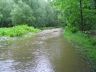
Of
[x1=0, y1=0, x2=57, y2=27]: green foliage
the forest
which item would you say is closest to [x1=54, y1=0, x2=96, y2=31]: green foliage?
the forest

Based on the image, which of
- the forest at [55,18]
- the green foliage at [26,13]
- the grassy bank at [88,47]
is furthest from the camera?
the green foliage at [26,13]

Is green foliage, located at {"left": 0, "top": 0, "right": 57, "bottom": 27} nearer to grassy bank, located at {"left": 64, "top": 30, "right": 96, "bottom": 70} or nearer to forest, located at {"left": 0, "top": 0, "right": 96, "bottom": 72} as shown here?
forest, located at {"left": 0, "top": 0, "right": 96, "bottom": 72}

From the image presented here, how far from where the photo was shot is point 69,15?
40.8 m

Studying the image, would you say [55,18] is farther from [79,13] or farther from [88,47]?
[88,47]

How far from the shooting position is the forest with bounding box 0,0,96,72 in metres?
28.7

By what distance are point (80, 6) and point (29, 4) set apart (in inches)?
1841

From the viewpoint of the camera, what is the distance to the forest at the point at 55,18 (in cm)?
2866

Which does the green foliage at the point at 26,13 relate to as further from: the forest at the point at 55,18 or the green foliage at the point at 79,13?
the green foliage at the point at 79,13

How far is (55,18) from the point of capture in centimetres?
9938

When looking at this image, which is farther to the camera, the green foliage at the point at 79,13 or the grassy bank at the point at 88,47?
the green foliage at the point at 79,13

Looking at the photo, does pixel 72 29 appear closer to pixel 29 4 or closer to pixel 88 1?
pixel 88 1

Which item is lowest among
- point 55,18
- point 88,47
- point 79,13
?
point 55,18

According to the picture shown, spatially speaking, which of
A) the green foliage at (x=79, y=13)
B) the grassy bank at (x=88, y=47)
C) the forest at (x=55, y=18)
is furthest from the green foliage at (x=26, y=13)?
the grassy bank at (x=88, y=47)

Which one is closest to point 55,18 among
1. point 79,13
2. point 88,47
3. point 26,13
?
point 26,13
